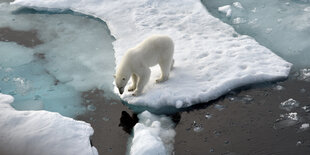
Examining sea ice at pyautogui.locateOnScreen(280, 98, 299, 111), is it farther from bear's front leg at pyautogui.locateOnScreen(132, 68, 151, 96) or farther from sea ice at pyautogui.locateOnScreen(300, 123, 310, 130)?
bear's front leg at pyautogui.locateOnScreen(132, 68, 151, 96)

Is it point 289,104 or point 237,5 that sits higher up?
point 289,104

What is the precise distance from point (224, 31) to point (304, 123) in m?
2.39

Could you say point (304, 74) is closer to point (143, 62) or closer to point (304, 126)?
point (304, 126)

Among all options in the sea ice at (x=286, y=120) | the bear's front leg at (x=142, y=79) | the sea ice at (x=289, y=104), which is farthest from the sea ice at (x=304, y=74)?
the bear's front leg at (x=142, y=79)

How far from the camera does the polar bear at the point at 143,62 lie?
4641 millimetres

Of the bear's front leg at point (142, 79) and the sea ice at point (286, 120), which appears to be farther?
the bear's front leg at point (142, 79)

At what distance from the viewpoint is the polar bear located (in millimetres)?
4641

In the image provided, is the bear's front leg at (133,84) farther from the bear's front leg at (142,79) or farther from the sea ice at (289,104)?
the sea ice at (289,104)

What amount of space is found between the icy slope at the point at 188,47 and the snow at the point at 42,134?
2.93ft

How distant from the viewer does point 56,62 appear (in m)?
5.84

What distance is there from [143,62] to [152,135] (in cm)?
100

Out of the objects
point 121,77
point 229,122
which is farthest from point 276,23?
point 121,77

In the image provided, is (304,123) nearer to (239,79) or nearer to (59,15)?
(239,79)

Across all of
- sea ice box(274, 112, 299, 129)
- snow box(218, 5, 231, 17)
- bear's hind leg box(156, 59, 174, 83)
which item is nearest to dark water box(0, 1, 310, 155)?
sea ice box(274, 112, 299, 129)
